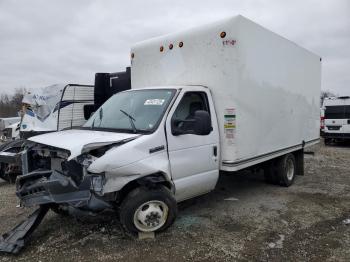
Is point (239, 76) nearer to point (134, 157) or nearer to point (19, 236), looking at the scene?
point (134, 157)

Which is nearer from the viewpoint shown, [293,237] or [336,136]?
[293,237]

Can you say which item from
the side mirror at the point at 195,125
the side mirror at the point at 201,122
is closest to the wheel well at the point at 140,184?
the side mirror at the point at 195,125

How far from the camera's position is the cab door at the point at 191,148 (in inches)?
197

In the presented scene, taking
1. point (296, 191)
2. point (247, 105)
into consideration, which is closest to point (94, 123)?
point (247, 105)

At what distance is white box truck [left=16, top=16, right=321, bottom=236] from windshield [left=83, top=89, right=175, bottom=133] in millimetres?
21

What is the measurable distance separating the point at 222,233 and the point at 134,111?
2222 mm

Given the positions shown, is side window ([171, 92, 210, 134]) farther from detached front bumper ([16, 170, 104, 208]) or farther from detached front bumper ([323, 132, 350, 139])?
detached front bumper ([323, 132, 350, 139])

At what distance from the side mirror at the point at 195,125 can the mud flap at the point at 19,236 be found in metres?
2.15

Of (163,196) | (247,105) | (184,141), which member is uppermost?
(247,105)

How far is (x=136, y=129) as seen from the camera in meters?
4.88

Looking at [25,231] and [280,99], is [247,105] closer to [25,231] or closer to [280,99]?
[280,99]

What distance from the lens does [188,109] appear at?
5527 mm

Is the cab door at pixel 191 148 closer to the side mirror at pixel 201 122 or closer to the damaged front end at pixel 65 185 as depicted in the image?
the side mirror at pixel 201 122

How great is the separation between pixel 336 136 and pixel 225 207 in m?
12.9
